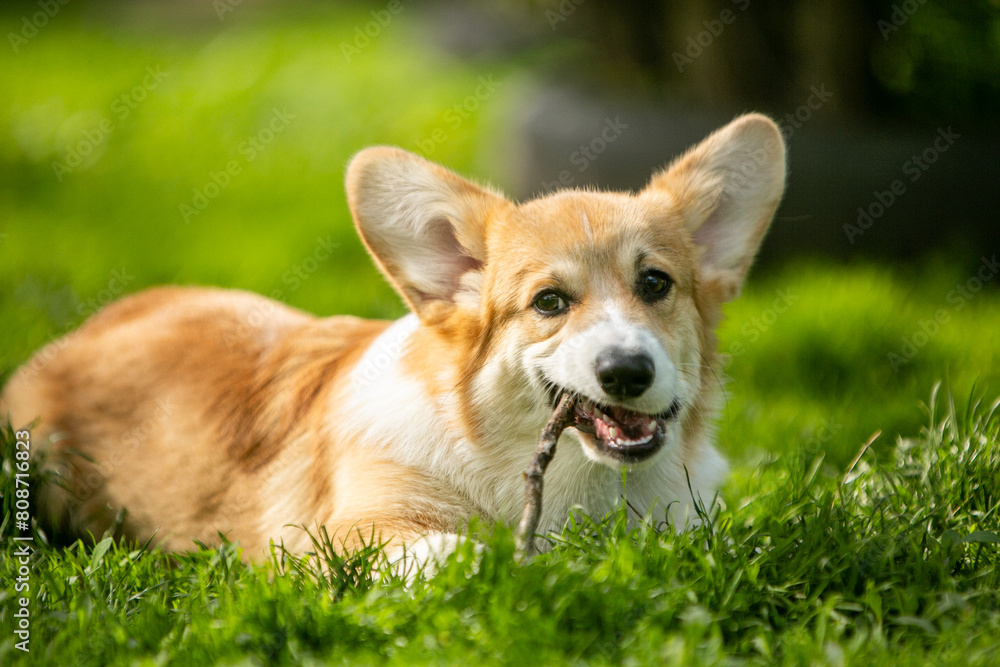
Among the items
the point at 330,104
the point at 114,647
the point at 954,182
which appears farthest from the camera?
the point at 330,104

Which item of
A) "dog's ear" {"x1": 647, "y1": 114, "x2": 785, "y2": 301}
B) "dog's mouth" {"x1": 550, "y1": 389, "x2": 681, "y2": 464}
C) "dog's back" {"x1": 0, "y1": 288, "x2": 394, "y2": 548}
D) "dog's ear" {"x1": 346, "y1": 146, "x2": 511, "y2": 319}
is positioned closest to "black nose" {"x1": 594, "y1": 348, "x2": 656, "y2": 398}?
"dog's mouth" {"x1": 550, "y1": 389, "x2": 681, "y2": 464}

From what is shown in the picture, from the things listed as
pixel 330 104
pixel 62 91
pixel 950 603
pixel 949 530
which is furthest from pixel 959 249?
pixel 62 91

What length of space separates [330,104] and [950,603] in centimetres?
853

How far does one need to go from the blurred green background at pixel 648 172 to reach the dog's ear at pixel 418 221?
1.71m

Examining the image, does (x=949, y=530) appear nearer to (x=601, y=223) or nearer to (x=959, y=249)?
(x=601, y=223)

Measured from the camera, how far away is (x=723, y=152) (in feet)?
11.9

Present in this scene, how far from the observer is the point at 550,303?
3.16 meters

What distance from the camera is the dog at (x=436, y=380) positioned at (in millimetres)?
3090

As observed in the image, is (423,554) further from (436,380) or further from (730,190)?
(730,190)

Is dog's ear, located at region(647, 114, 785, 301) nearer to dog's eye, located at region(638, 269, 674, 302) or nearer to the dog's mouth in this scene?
dog's eye, located at region(638, 269, 674, 302)

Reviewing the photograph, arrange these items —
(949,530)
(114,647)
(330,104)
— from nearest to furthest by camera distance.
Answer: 1. (114,647)
2. (949,530)
3. (330,104)

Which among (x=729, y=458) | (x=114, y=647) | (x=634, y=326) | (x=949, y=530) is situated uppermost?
(x=634, y=326)

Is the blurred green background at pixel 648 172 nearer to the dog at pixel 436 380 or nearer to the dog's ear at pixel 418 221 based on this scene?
the dog at pixel 436 380

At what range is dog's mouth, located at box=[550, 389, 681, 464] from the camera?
117 inches
